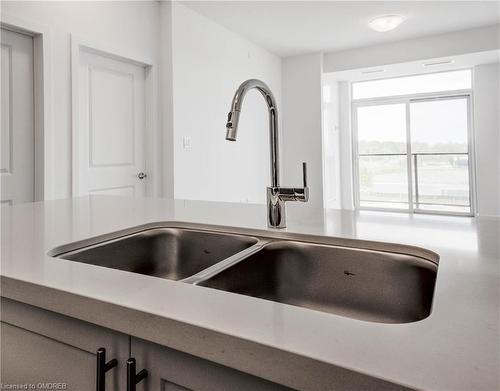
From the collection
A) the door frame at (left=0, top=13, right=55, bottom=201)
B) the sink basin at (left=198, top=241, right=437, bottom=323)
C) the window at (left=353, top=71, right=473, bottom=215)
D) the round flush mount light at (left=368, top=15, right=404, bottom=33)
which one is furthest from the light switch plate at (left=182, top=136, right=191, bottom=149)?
the window at (left=353, top=71, right=473, bottom=215)

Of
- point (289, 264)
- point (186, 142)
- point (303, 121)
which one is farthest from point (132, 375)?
point (303, 121)

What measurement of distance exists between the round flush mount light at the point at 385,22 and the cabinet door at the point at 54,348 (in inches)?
161

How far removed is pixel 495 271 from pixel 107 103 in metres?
2.93

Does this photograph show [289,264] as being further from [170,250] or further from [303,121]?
[303,121]

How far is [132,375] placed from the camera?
1.42 feet

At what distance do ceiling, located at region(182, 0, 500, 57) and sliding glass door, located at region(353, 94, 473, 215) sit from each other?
1481 millimetres

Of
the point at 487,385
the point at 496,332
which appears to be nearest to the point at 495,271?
the point at 496,332

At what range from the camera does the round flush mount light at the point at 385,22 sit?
368 cm

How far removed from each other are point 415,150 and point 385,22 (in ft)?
8.41

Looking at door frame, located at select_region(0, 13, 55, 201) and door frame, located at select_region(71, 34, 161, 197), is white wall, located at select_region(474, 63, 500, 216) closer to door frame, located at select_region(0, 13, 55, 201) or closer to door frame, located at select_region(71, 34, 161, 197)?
door frame, located at select_region(71, 34, 161, 197)

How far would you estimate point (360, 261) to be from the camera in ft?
2.56

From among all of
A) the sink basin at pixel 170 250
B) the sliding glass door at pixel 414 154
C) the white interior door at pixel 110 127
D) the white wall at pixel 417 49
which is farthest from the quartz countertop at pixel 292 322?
the sliding glass door at pixel 414 154

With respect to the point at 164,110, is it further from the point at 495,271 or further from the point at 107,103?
the point at 495,271

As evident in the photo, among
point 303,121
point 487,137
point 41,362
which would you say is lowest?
point 41,362
